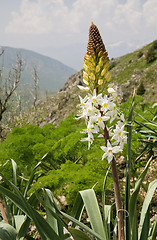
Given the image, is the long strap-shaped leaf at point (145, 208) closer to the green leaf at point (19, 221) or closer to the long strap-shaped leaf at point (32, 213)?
the long strap-shaped leaf at point (32, 213)

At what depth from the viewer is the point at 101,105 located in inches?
71.6

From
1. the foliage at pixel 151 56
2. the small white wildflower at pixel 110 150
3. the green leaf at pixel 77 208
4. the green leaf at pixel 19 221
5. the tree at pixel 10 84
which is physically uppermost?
the foliage at pixel 151 56

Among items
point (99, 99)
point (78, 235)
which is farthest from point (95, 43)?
point (78, 235)

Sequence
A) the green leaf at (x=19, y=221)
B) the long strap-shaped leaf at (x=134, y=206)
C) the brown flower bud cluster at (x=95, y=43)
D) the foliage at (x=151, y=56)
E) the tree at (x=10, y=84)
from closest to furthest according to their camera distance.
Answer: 1. the long strap-shaped leaf at (x=134, y=206)
2. the brown flower bud cluster at (x=95, y=43)
3. the green leaf at (x=19, y=221)
4. the tree at (x=10, y=84)
5. the foliage at (x=151, y=56)

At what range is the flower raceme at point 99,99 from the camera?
5.84 feet

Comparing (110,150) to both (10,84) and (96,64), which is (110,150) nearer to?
(96,64)

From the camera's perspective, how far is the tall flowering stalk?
1758mm

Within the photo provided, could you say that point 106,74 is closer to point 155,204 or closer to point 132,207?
point 132,207

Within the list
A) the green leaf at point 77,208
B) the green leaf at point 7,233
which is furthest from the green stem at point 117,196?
the green leaf at point 7,233

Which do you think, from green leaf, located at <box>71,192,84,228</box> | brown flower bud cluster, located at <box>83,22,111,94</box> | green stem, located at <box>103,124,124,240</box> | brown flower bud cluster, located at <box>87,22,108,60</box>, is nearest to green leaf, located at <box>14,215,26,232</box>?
green leaf, located at <box>71,192,84,228</box>

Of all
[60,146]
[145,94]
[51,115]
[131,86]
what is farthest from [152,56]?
[60,146]

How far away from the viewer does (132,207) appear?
67.9 inches

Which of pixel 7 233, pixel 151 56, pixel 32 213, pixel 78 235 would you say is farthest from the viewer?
pixel 151 56

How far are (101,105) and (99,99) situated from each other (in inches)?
2.7
